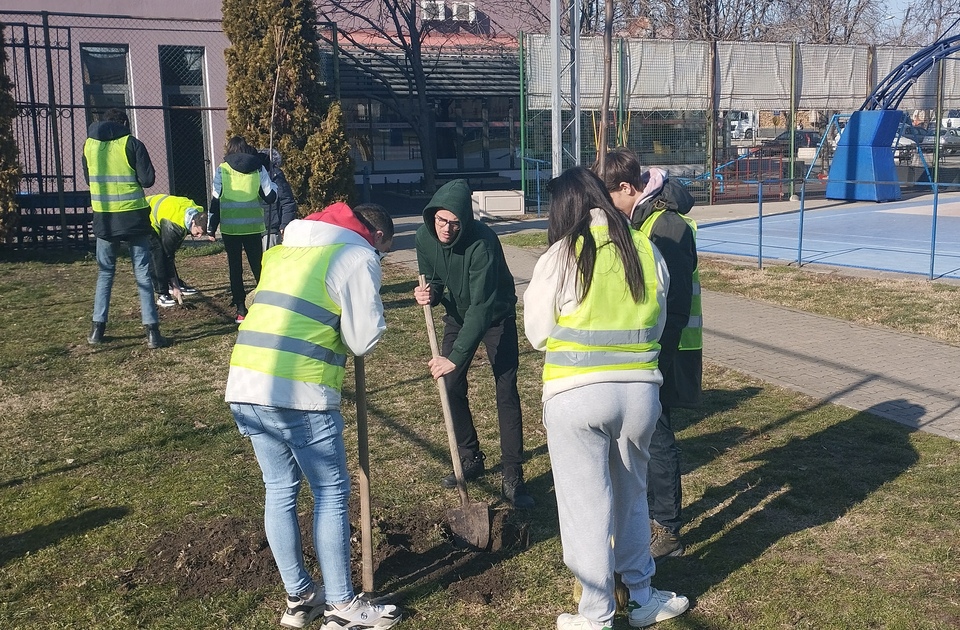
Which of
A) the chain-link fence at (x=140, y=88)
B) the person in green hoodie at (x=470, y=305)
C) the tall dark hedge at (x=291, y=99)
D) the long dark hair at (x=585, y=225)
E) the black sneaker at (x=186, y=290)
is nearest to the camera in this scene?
the long dark hair at (x=585, y=225)

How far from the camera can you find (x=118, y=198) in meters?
8.02

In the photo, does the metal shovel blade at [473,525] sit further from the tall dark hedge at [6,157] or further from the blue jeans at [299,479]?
the tall dark hedge at [6,157]

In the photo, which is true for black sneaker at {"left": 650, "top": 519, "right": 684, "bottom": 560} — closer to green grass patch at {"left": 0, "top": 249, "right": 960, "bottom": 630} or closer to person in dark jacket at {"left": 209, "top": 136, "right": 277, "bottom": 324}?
green grass patch at {"left": 0, "top": 249, "right": 960, "bottom": 630}

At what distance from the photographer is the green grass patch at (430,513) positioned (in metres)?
3.84

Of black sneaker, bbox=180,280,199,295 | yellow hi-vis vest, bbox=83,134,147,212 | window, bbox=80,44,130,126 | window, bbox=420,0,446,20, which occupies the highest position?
window, bbox=420,0,446,20

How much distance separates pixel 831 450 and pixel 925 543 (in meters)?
1.30

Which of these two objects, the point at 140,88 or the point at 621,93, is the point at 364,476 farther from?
the point at 621,93

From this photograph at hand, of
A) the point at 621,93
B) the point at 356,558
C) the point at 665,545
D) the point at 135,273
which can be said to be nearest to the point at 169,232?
the point at 135,273

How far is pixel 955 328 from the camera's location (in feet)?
28.1

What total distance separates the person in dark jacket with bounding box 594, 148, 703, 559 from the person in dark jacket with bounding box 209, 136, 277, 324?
553 cm

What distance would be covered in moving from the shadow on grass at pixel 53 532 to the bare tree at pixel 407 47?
59.0 ft

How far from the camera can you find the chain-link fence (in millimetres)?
17031

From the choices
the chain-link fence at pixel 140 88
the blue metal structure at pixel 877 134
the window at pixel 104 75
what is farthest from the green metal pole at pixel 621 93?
the window at pixel 104 75

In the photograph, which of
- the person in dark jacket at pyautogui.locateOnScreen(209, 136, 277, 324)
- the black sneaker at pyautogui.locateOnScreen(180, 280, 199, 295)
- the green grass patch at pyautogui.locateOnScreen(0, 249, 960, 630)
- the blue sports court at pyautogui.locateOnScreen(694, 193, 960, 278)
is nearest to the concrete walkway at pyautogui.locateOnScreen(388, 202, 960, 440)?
the green grass patch at pyautogui.locateOnScreen(0, 249, 960, 630)
